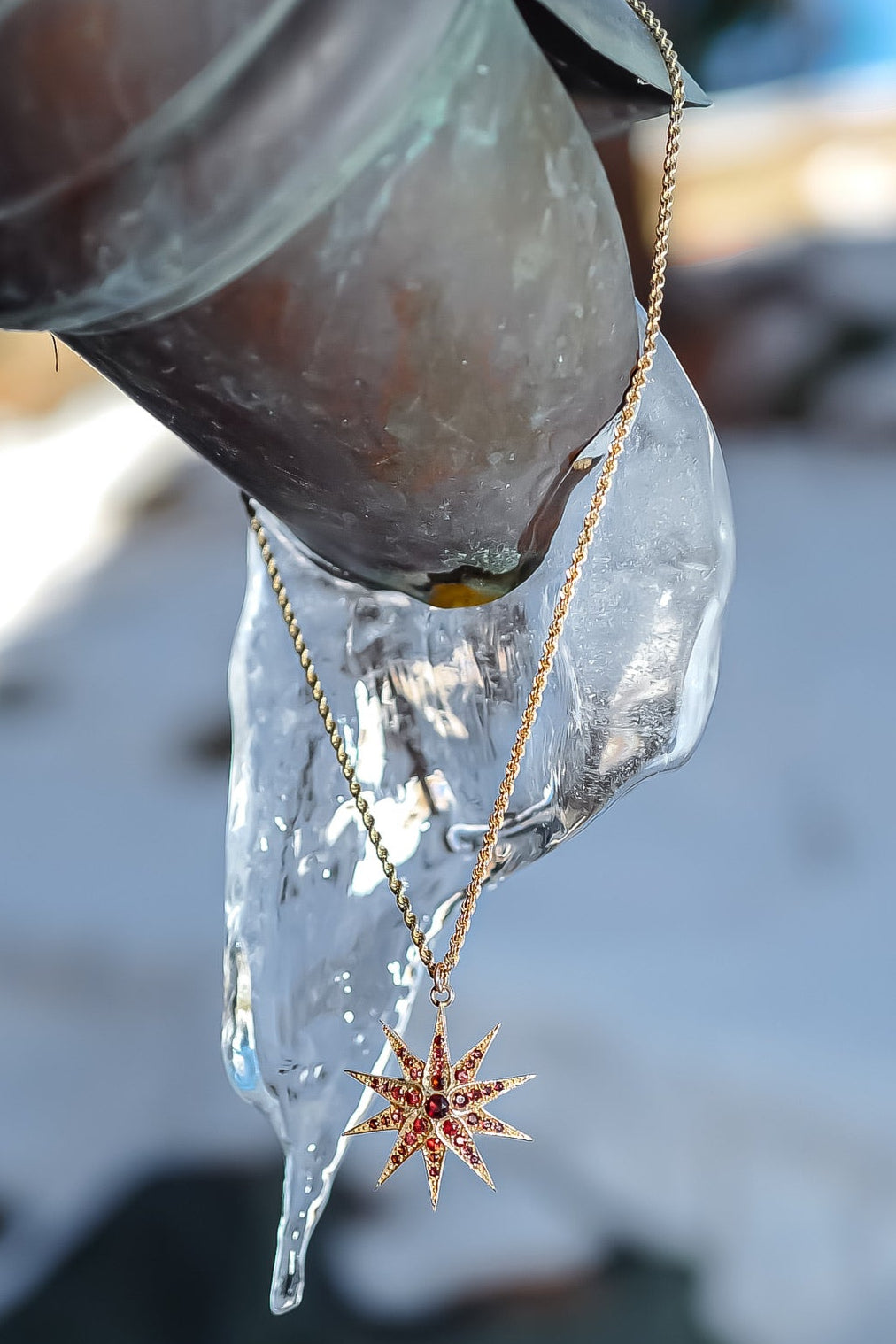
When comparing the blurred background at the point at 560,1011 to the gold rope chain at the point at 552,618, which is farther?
the blurred background at the point at 560,1011

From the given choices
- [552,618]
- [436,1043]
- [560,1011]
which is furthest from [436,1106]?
[560,1011]

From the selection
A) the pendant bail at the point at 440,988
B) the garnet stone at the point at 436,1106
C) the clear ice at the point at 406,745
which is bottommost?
the garnet stone at the point at 436,1106

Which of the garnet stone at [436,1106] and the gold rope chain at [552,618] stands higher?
the gold rope chain at [552,618]

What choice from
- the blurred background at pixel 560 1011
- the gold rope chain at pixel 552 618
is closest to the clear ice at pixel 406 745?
the gold rope chain at pixel 552 618

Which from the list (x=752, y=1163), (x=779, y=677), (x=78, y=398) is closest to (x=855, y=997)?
(x=752, y=1163)

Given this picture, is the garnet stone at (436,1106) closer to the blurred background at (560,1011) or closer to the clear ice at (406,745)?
the clear ice at (406,745)
